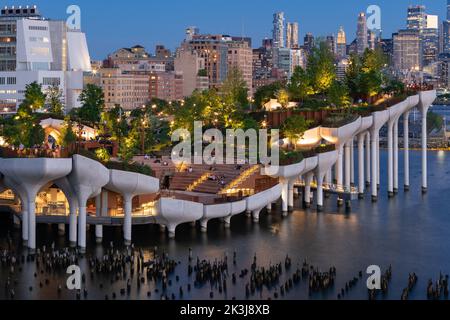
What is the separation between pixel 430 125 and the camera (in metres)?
193

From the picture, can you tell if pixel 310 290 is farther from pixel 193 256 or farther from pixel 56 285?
pixel 56 285

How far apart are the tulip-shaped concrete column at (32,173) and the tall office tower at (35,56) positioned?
2693 inches

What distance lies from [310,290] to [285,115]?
3884 centimetres

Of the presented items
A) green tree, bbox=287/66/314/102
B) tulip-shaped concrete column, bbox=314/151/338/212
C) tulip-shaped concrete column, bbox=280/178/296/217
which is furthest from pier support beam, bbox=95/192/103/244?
green tree, bbox=287/66/314/102

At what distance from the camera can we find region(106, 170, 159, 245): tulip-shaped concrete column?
193 feet

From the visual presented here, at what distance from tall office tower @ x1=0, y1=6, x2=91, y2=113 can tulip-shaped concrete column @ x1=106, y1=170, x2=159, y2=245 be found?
66.6m

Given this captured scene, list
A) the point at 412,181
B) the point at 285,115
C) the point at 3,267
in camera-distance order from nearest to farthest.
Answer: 1. the point at 3,267
2. the point at 285,115
3. the point at 412,181

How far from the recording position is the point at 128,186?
59.3 meters

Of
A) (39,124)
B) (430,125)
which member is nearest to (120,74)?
(430,125)

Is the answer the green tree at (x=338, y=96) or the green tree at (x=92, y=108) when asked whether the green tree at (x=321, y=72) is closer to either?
the green tree at (x=338, y=96)

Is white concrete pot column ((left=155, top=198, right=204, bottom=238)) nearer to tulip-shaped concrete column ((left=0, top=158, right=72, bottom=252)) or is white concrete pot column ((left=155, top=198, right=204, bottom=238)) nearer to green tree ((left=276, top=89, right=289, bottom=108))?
tulip-shaped concrete column ((left=0, top=158, right=72, bottom=252))

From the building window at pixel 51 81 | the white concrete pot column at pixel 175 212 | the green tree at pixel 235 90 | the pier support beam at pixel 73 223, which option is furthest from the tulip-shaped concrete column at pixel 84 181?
the building window at pixel 51 81

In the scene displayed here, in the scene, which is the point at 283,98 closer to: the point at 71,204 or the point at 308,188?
the point at 308,188

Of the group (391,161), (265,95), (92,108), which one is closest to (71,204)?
(92,108)
